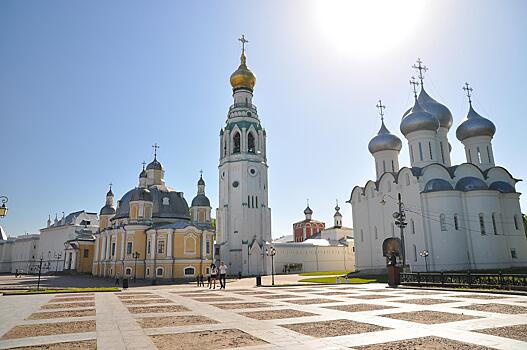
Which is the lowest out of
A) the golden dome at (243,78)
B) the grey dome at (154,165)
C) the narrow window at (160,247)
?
the narrow window at (160,247)

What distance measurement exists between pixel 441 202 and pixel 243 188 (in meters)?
26.4

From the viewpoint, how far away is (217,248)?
55.8 m

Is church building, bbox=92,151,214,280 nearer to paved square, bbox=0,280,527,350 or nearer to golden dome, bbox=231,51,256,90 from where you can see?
golden dome, bbox=231,51,256,90

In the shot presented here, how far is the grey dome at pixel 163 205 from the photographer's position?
48719 mm

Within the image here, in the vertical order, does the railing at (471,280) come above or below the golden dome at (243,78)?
below

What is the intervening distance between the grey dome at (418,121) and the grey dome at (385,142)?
3.72 metres

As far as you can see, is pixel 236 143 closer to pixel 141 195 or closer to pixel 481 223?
pixel 141 195

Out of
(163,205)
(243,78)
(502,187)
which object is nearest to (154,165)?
(163,205)

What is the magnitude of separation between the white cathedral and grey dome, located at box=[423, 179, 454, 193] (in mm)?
87

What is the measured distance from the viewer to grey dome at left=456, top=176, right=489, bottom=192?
36812 millimetres

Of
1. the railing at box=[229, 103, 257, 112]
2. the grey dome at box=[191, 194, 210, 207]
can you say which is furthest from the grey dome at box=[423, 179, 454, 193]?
the grey dome at box=[191, 194, 210, 207]

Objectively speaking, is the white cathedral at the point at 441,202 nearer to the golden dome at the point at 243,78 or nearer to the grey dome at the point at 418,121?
the grey dome at the point at 418,121

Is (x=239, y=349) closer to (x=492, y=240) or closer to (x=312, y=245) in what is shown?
(x=492, y=240)

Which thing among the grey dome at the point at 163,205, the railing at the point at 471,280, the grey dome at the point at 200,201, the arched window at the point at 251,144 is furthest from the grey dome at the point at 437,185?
the grey dome at the point at 163,205
